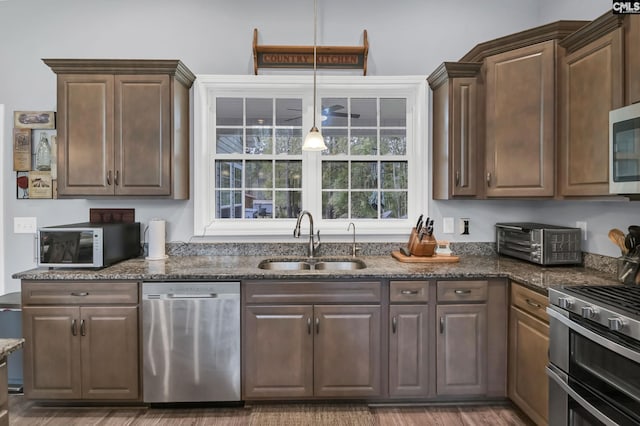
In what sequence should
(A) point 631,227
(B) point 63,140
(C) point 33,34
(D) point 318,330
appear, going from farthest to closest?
1. (C) point 33,34
2. (B) point 63,140
3. (D) point 318,330
4. (A) point 631,227

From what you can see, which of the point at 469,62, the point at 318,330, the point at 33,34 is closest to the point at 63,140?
the point at 33,34

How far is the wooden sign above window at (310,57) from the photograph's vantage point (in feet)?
9.80

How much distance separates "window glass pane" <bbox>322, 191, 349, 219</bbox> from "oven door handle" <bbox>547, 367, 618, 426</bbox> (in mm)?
1798

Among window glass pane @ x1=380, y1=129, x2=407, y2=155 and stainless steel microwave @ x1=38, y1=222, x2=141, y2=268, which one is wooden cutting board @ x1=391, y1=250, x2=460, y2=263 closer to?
window glass pane @ x1=380, y1=129, x2=407, y2=155

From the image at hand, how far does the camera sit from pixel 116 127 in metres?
2.66

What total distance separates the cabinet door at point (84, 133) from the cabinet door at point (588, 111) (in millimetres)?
3070

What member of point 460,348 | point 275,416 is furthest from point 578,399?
point 275,416

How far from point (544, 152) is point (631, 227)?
2.12 feet

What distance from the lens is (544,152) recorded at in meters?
2.42

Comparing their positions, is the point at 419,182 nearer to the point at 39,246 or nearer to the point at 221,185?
the point at 221,185

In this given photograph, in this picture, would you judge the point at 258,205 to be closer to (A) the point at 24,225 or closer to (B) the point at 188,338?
(B) the point at 188,338

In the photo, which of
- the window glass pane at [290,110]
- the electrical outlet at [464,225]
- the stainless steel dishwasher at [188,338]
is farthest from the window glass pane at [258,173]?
the electrical outlet at [464,225]

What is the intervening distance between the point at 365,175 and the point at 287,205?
2.36ft

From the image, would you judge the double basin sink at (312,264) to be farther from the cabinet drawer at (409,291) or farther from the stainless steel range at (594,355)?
the stainless steel range at (594,355)
